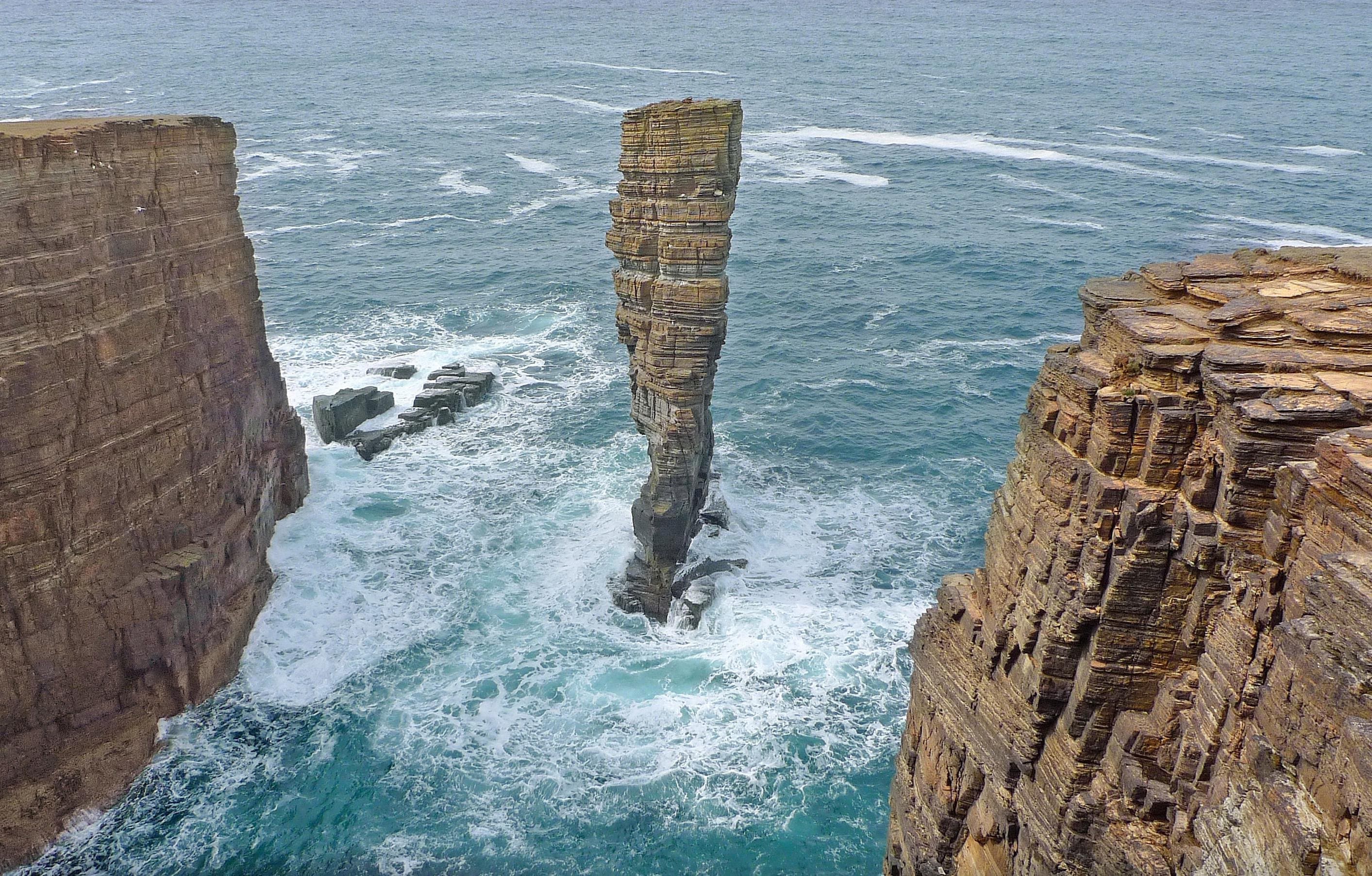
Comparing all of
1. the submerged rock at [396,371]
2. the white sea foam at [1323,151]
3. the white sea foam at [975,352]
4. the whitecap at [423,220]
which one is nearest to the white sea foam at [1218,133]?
the white sea foam at [1323,151]

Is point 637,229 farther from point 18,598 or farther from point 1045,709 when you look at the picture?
point 1045,709

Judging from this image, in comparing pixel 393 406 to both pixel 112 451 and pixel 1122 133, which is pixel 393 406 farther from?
pixel 1122 133

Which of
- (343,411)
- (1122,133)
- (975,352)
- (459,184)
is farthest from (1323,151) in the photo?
(343,411)

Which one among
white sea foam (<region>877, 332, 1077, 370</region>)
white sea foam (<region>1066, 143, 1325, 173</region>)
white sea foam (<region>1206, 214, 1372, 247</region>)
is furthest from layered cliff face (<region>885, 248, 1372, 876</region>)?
white sea foam (<region>1066, 143, 1325, 173</region>)

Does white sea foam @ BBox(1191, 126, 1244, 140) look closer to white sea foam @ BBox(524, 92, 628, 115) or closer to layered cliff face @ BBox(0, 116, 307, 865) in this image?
white sea foam @ BBox(524, 92, 628, 115)

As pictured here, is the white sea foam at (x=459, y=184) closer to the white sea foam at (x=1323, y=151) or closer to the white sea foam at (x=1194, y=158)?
the white sea foam at (x=1194, y=158)
